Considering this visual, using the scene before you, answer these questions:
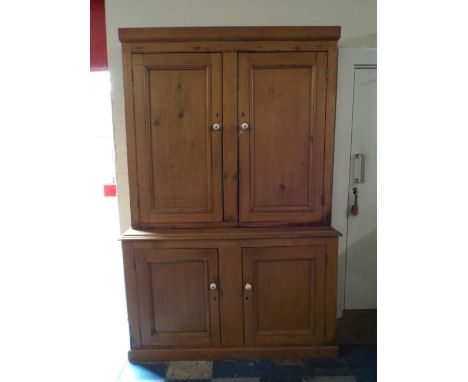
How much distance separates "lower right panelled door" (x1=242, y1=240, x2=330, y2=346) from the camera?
5.63 feet

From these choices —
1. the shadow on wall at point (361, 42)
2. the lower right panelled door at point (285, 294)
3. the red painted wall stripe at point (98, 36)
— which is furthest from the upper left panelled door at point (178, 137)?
the shadow on wall at point (361, 42)

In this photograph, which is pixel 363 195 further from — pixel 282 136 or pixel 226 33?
pixel 226 33

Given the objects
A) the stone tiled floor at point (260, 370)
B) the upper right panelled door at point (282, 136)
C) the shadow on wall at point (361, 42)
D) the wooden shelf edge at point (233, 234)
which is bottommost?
the stone tiled floor at point (260, 370)

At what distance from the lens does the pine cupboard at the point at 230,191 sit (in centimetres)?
162

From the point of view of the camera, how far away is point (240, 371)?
1.72 m

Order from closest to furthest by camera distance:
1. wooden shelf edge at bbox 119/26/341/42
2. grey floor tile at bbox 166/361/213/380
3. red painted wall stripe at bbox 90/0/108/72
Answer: wooden shelf edge at bbox 119/26/341/42
grey floor tile at bbox 166/361/213/380
red painted wall stripe at bbox 90/0/108/72

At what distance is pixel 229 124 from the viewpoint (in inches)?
65.7

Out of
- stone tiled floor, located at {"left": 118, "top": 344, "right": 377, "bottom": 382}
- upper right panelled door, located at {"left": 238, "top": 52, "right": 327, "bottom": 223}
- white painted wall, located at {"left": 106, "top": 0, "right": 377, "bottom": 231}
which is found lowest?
stone tiled floor, located at {"left": 118, "top": 344, "right": 377, "bottom": 382}

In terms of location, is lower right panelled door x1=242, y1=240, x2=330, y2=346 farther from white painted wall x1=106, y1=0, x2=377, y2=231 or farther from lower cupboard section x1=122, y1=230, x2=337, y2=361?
white painted wall x1=106, y1=0, x2=377, y2=231

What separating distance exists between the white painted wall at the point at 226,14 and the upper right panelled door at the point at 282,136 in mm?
533

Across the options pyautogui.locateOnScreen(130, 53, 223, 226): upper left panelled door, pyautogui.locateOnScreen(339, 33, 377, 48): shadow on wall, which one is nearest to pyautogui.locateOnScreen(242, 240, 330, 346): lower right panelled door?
pyautogui.locateOnScreen(130, 53, 223, 226): upper left panelled door

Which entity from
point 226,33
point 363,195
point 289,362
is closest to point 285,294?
point 289,362

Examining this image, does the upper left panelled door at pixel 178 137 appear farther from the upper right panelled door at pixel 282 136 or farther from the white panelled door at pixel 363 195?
the white panelled door at pixel 363 195
